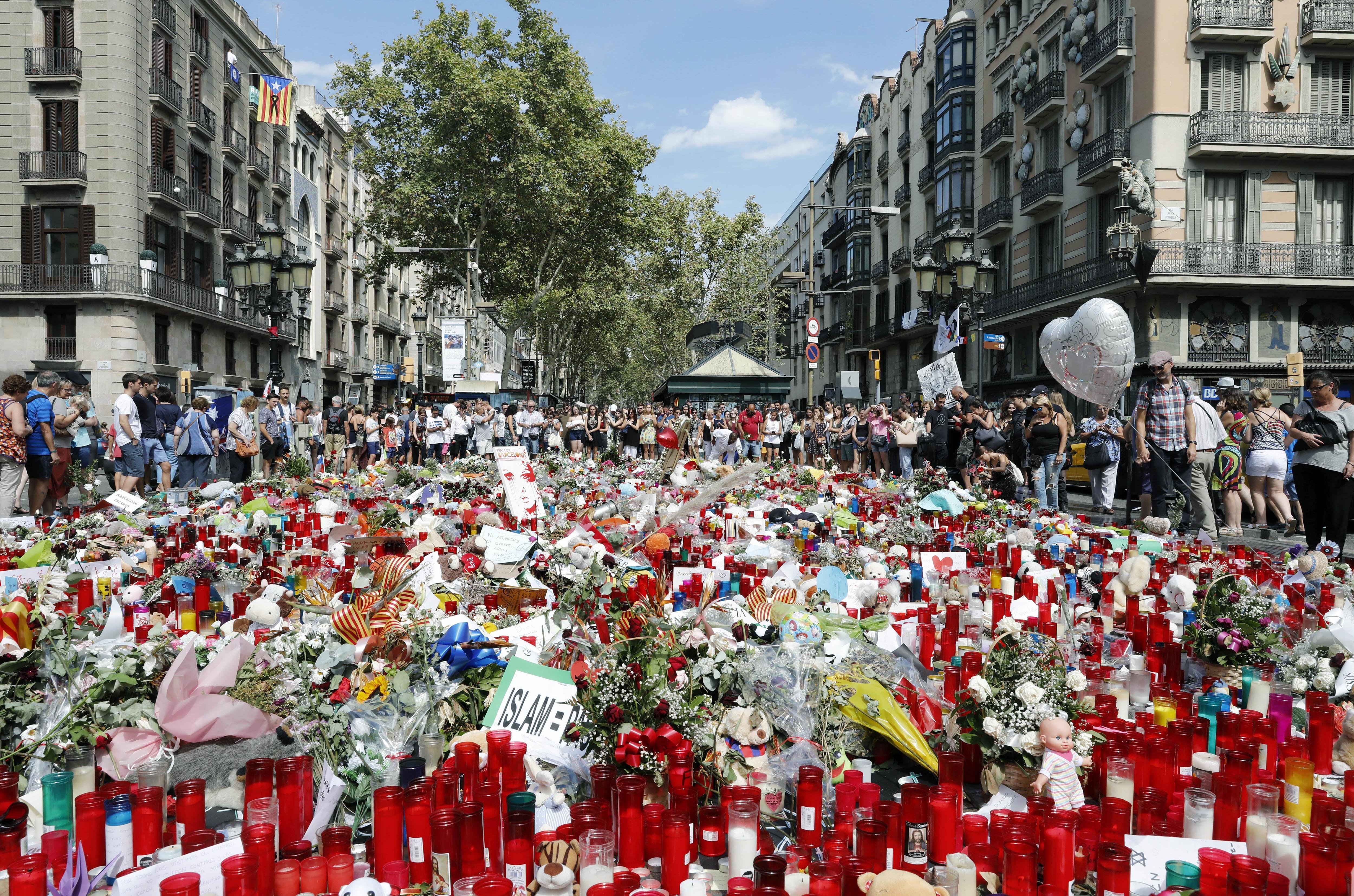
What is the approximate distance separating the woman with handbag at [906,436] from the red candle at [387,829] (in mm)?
12054

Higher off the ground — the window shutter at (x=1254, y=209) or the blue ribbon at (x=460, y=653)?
the window shutter at (x=1254, y=209)

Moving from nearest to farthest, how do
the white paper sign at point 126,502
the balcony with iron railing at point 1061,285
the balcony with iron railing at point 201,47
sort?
1. the white paper sign at point 126,502
2. the balcony with iron railing at point 1061,285
3. the balcony with iron railing at point 201,47

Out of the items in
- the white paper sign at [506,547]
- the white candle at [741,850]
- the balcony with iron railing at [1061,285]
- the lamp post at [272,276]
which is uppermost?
the balcony with iron railing at [1061,285]

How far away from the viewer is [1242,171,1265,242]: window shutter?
2338 centimetres

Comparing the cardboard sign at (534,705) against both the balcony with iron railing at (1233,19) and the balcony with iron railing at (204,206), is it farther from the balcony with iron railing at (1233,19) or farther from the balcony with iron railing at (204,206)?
the balcony with iron railing at (204,206)

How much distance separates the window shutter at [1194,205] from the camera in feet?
76.4

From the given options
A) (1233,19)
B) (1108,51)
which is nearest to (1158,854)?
(1108,51)

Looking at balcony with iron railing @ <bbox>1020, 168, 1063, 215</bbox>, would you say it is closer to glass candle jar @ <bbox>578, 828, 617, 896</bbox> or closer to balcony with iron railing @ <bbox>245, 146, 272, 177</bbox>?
glass candle jar @ <bbox>578, 828, 617, 896</bbox>

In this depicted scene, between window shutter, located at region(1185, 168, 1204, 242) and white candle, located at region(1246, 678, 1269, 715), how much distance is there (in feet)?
75.1

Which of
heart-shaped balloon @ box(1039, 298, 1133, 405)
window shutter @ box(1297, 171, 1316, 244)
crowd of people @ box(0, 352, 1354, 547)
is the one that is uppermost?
window shutter @ box(1297, 171, 1316, 244)

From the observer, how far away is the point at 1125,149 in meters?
24.0

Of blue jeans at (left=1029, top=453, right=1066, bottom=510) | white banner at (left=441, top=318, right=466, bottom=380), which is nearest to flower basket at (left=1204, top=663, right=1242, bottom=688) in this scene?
blue jeans at (left=1029, top=453, right=1066, bottom=510)

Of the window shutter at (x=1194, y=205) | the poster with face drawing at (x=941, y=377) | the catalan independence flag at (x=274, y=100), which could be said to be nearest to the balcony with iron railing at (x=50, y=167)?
the catalan independence flag at (x=274, y=100)

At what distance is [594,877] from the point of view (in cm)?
234
